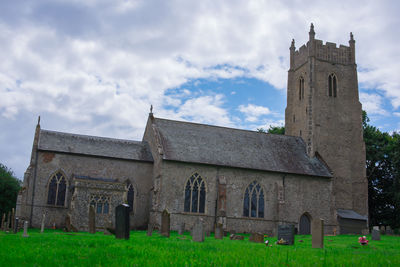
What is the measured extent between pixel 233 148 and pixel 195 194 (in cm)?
607

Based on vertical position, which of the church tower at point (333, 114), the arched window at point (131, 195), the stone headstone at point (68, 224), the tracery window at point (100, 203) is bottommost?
the stone headstone at point (68, 224)

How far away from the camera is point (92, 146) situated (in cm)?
3484

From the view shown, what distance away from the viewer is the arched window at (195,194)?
33.4 meters

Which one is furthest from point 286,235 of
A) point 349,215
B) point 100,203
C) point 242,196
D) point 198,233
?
point 349,215

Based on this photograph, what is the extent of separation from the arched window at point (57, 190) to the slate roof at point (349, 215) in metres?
23.9

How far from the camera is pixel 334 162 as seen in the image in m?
40.2

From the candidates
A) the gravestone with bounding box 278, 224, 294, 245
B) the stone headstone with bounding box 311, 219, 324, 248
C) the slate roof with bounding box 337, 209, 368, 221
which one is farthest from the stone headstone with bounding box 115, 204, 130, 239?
the slate roof with bounding box 337, 209, 368, 221

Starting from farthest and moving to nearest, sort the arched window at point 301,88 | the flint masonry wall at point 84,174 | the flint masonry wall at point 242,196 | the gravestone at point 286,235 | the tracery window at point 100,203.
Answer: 1. the arched window at point 301,88
2. the flint masonry wall at point 242,196
3. the flint masonry wall at point 84,174
4. the tracery window at point 100,203
5. the gravestone at point 286,235

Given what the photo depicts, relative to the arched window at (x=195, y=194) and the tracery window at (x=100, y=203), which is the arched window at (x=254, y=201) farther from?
the tracery window at (x=100, y=203)

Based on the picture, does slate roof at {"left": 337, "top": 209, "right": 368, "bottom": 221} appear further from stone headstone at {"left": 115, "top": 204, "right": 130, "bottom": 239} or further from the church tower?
stone headstone at {"left": 115, "top": 204, "right": 130, "bottom": 239}

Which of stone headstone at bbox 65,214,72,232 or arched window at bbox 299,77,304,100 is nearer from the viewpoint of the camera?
stone headstone at bbox 65,214,72,232

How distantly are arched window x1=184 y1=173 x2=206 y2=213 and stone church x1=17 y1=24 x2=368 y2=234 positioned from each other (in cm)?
8

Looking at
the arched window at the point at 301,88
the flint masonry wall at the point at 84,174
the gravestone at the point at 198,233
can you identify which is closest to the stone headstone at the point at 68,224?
the flint masonry wall at the point at 84,174

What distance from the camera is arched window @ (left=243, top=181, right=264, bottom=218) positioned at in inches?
1366
